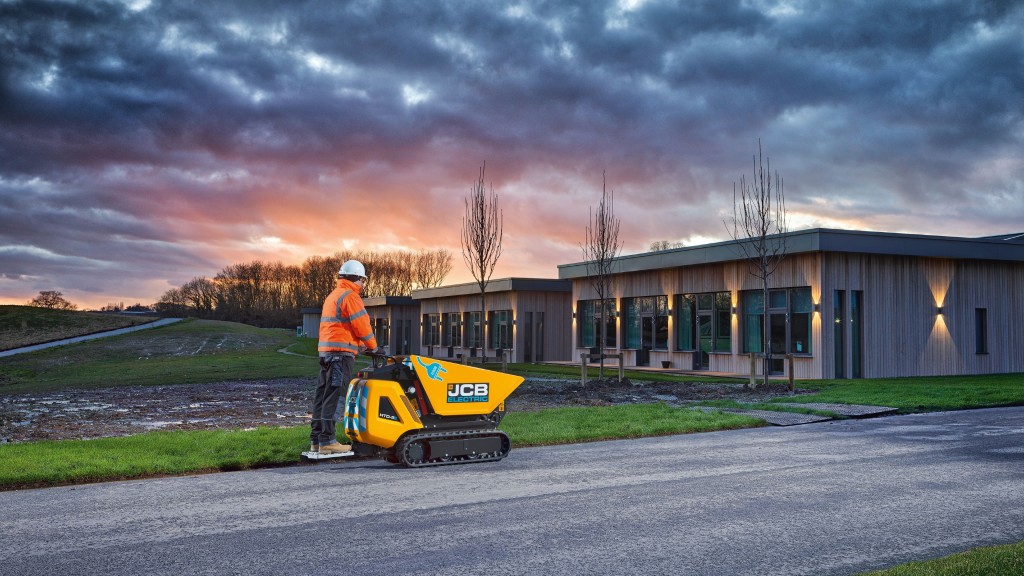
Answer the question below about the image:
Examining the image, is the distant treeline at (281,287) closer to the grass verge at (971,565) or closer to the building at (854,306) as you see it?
the building at (854,306)

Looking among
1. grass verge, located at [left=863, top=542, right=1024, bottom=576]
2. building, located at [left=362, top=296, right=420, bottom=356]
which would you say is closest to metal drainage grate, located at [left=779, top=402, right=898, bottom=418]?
grass verge, located at [left=863, top=542, right=1024, bottom=576]

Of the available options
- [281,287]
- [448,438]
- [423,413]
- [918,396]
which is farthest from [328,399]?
[281,287]

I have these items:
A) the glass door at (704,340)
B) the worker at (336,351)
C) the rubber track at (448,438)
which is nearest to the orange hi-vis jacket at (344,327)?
the worker at (336,351)

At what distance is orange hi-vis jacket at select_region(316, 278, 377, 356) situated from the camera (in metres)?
9.60

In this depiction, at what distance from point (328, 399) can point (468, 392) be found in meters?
1.65

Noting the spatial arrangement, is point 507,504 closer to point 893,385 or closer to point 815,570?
point 815,570

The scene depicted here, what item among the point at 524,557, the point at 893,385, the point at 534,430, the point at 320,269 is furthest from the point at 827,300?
the point at 320,269

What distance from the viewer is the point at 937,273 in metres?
27.2

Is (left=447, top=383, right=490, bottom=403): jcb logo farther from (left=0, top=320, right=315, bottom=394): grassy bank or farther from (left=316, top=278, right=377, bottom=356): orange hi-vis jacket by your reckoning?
(left=0, top=320, right=315, bottom=394): grassy bank

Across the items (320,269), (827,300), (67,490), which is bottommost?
(67,490)

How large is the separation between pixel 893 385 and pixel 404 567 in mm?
18872

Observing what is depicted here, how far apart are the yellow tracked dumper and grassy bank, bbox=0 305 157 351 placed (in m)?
57.3

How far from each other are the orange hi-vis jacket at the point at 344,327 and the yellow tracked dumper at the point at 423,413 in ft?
1.11

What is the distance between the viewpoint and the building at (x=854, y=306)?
25.4 meters
